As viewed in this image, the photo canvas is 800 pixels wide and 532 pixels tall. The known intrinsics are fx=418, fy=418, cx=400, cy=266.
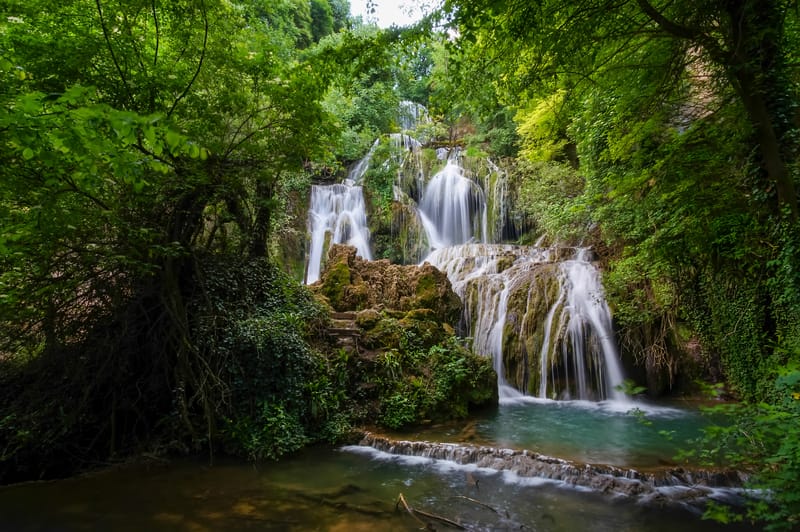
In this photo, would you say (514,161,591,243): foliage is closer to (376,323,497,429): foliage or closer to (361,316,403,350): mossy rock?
(376,323,497,429): foliage

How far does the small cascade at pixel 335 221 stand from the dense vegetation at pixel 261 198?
847cm

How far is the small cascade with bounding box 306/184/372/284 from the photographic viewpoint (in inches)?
664

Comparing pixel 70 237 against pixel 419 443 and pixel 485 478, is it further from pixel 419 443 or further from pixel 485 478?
pixel 485 478

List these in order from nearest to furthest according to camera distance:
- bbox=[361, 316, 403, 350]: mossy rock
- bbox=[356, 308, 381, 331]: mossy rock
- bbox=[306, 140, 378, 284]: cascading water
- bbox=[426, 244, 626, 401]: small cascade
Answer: bbox=[361, 316, 403, 350]: mossy rock
bbox=[356, 308, 381, 331]: mossy rock
bbox=[426, 244, 626, 401]: small cascade
bbox=[306, 140, 378, 284]: cascading water

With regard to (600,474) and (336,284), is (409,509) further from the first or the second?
(336,284)

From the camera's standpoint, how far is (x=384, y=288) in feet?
36.0

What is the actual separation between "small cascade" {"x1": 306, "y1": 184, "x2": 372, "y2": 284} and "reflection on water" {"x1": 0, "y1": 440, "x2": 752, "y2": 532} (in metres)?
Answer: 10.9

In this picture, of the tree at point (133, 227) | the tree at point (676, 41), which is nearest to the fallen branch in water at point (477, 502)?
the tree at point (133, 227)

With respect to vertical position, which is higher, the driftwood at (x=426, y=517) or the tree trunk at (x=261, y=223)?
the tree trunk at (x=261, y=223)

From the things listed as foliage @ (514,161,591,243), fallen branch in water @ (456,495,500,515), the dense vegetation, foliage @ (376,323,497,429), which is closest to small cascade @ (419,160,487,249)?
foliage @ (514,161,591,243)

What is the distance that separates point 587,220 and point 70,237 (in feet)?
37.6

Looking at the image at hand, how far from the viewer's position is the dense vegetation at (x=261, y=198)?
175 inches

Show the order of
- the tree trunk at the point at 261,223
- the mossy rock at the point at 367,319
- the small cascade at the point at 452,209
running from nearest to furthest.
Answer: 1. the tree trunk at the point at 261,223
2. the mossy rock at the point at 367,319
3. the small cascade at the point at 452,209

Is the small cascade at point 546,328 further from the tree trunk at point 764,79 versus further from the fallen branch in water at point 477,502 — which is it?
the tree trunk at point 764,79
